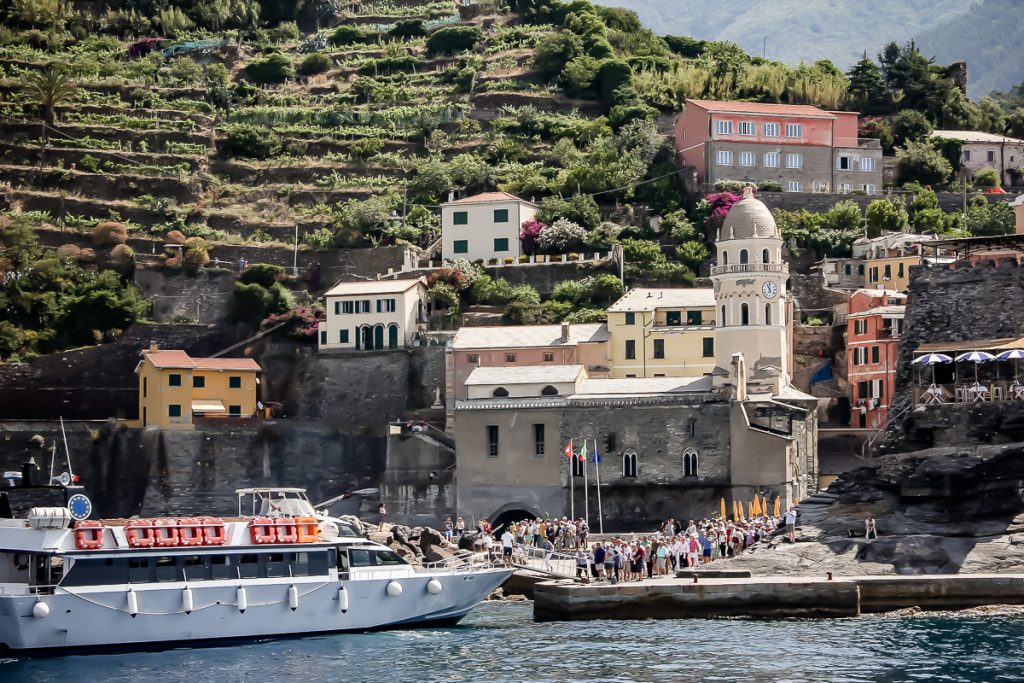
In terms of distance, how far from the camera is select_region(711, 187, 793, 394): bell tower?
250 feet

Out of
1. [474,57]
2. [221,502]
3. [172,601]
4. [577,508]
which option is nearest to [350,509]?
[221,502]

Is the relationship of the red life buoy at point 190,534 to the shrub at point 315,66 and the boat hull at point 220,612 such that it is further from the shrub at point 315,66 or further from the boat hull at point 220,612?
the shrub at point 315,66

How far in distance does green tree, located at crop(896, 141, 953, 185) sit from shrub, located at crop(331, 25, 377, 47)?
120 feet

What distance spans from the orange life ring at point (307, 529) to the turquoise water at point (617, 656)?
2731mm

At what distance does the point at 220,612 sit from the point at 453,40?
7205 cm

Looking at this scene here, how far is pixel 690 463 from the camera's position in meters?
73.6

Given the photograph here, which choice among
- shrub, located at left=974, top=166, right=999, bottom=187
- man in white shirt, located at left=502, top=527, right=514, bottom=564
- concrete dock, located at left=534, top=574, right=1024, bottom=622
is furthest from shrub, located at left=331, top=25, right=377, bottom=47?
concrete dock, located at left=534, top=574, right=1024, bottom=622

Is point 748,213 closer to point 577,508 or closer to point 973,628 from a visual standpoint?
point 577,508

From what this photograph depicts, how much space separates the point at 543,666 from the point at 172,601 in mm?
10833

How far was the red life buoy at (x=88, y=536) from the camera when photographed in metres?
49.9

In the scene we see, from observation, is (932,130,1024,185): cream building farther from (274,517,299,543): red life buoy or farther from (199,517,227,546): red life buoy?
(199,517,227,546): red life buoy

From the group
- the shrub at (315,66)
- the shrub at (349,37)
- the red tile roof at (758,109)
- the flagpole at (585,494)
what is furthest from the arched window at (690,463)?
the shrub at (349,37)

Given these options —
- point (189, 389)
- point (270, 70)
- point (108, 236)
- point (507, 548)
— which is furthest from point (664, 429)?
point (270, 70)

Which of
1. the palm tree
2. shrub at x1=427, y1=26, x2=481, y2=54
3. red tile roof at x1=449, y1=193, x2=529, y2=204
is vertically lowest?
red tile roof at x1=449, y1=193, x2=529, y2=204
